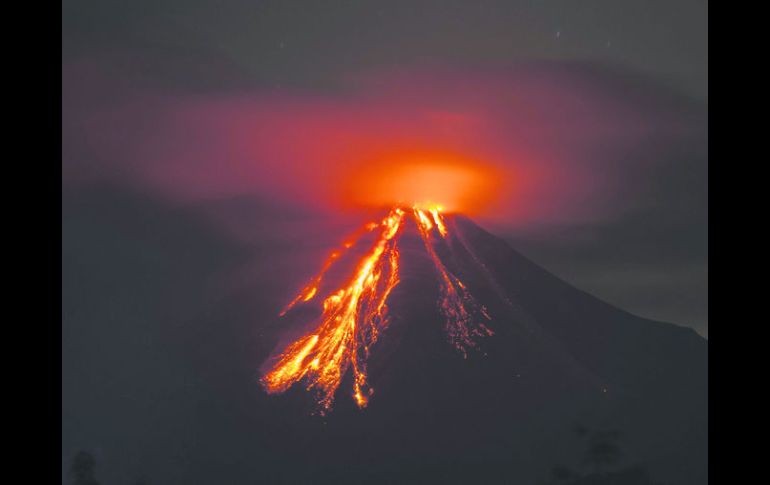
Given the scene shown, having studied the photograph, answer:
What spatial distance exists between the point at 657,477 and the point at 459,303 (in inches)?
1709

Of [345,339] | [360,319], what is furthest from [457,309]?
[345,339]

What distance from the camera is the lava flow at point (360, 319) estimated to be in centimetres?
11156

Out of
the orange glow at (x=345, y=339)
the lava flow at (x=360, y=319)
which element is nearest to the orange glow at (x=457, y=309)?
the lava flow at (x=360, y=319)

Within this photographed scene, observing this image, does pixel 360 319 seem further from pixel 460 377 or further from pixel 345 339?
pixel 460 377

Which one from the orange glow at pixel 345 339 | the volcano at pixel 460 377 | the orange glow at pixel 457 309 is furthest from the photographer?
the orange glow at pixel 457 309

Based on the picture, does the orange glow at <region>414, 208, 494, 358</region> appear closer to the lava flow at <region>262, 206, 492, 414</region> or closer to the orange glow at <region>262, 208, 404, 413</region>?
the lava flow at <region>262, 206, 492, 414</region>

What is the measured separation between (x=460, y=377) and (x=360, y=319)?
15598 millimetres

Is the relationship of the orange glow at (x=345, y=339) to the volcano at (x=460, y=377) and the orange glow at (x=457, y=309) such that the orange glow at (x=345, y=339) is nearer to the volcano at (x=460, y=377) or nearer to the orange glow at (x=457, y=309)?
the volcano at (x=460, y=377)

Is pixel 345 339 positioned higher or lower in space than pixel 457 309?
lower

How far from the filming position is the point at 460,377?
11325cm

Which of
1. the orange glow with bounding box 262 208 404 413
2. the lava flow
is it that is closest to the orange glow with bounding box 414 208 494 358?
the lava flow

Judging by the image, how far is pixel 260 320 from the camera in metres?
133

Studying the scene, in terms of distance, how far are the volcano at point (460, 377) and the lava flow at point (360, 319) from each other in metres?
0.22
